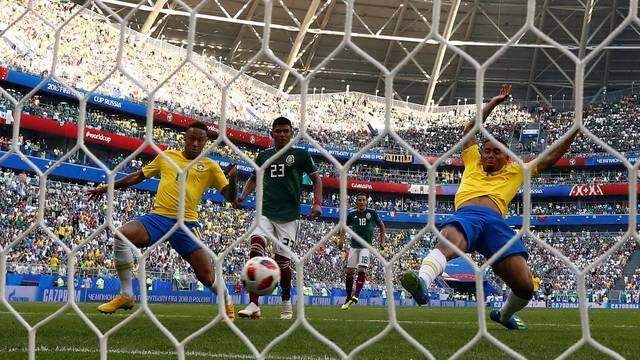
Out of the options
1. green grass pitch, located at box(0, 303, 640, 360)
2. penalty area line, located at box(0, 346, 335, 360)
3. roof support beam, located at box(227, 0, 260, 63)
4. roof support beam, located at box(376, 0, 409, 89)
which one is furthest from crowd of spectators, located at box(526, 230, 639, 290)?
penalty area line, located at box(0, 346, 335, 360)

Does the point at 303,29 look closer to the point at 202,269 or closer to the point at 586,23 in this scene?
the point at 586,23

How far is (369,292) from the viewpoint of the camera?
23.7m

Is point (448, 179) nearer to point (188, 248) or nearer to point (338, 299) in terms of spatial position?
point (338, 299)

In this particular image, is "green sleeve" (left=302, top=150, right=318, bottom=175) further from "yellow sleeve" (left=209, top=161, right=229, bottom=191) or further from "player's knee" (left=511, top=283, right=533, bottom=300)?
"player's knee" (left=511, top=283, right=533, bottom=300)

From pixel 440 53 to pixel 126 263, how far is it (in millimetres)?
34959

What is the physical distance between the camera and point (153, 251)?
1944cm

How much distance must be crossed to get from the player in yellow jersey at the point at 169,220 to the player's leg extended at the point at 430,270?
1646mm

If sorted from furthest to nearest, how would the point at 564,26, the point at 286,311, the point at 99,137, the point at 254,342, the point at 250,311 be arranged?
the point at 564,26
the point at 99,137
the point at 286,311
the point at 250,311
the point at 254,342

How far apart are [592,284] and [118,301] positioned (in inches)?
1013

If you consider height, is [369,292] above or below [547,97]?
below

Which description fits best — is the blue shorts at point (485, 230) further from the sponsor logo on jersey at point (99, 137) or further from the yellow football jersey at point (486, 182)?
the sponsor logo on jersey at point (99, 137)

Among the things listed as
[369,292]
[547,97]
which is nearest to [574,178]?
[547,97]

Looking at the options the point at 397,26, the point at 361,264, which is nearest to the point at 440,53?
the point at 397,26

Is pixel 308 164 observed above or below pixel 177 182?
above
